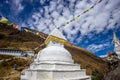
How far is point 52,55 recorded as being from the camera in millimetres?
13242

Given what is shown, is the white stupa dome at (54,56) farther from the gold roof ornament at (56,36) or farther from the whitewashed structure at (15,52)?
the whitewashed structure at (15,52)

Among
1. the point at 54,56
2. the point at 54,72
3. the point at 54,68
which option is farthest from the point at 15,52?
the point at 54,72

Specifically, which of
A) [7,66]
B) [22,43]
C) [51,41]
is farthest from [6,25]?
[51,41]

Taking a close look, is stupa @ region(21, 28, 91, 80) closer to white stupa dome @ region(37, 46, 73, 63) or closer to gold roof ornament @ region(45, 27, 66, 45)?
white stupa dome @ region(37, 46, 73, 63)

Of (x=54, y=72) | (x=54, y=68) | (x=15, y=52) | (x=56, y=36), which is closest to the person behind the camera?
(x=54, y=72)

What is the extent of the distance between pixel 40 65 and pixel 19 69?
16.7 m

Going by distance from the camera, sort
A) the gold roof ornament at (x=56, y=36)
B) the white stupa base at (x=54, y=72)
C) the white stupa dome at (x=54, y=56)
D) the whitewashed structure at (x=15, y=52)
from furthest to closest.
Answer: the whitewashed structure at (x=15, y=52) → the gold roof ornament at (x=56, y=36) → the white stupa dome at (x=54, y=56) → the white stupa base at (x=54, y=72)

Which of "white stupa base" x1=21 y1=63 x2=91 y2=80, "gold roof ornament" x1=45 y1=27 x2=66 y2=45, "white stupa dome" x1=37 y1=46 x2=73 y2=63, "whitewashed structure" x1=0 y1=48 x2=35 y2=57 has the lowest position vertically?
"white stupa base" x1=21 y1=63 x2=91 y2=80

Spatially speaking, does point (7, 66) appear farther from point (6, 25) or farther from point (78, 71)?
point (6, 25)

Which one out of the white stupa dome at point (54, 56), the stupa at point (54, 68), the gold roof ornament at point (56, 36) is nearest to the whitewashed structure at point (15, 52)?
the gold roof ornament at point (56, 36)

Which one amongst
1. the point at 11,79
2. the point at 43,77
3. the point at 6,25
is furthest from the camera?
the point at 6,25

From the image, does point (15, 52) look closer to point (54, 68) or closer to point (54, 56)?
point (54, 56)

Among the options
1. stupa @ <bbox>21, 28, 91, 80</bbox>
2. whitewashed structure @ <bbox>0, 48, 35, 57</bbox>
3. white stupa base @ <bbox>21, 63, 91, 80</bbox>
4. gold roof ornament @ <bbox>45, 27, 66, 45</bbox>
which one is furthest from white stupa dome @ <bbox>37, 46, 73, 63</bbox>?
whitewashed structure @ <bbox>0, 48, 35, 57</bbox>

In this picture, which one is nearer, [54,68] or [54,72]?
[54,72]
